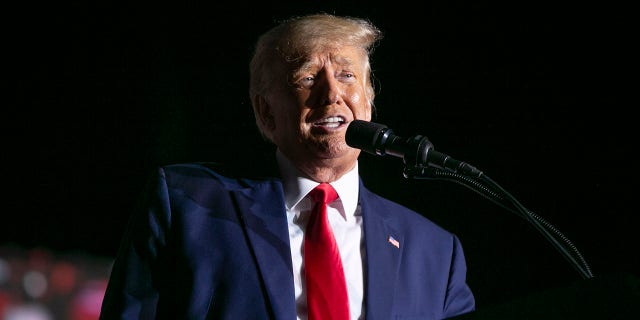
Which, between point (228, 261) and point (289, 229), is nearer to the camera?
point (228, 261)

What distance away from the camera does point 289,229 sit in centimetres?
179

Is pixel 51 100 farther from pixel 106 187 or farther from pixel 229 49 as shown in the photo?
pixel 229 49

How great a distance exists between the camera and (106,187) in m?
2.79

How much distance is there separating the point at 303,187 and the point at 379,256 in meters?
0.29

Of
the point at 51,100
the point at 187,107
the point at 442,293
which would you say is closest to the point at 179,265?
the point at 442,293

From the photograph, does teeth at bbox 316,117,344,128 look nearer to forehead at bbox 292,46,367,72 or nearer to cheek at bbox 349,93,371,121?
cheek at bbox 349,93,371,121

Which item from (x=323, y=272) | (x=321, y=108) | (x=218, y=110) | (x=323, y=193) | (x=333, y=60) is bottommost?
(x=323, y=272)

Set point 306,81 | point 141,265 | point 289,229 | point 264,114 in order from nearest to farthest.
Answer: point 141,265 < point 289,229 < point 306,81 < point 264,114

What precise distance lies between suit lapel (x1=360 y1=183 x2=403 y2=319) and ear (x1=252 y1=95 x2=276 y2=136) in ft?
1.15

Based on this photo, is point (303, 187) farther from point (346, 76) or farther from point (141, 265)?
point (141, 265)

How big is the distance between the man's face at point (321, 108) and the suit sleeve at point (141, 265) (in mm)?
413

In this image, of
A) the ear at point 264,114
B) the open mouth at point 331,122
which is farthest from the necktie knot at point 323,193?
the ear at point 264,114

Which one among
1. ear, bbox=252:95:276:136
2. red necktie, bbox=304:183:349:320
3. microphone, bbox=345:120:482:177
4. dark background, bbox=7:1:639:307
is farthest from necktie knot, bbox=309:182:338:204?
dark background, bbox=7:1:639:307

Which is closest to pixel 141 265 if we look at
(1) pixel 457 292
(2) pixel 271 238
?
(2) pixel 271 238
